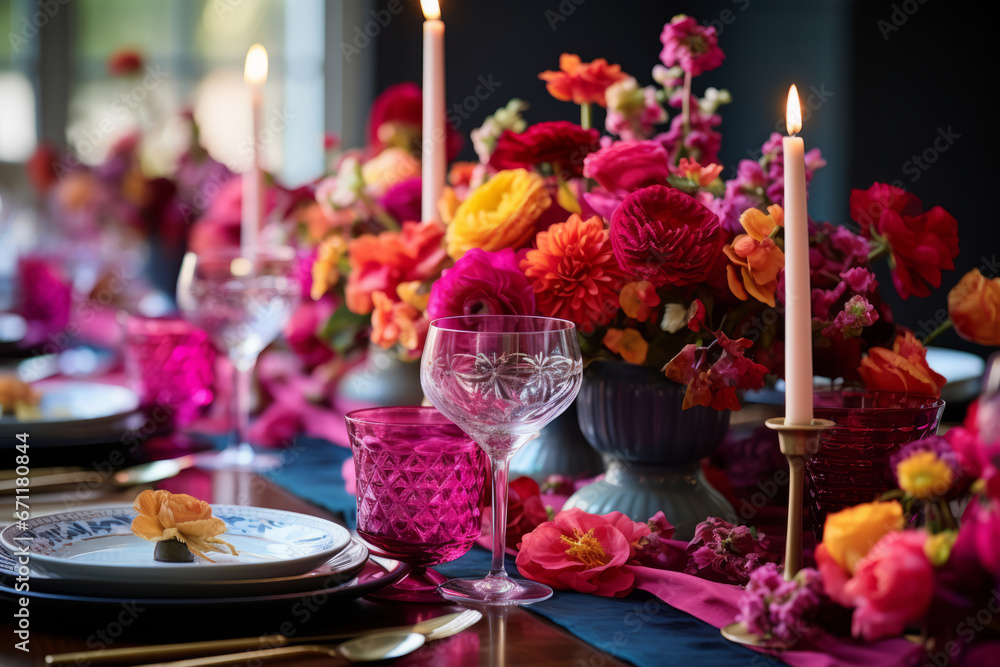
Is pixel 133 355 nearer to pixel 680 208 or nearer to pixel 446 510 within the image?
pixel 446 510

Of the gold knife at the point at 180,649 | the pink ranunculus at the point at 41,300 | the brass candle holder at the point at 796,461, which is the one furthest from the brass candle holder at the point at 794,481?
the pink ranunculus at the point at 41,300

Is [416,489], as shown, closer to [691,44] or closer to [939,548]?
[939,548]

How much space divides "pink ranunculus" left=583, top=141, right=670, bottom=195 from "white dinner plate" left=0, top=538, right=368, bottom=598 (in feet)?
1.28

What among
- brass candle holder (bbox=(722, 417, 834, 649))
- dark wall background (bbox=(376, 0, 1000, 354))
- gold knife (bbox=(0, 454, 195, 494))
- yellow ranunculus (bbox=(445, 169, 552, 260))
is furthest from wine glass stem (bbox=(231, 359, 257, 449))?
dark wall background (bbox=(376, 0, 1000, 354))

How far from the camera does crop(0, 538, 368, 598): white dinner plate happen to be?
59 cm

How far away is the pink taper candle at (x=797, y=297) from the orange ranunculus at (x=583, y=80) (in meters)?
0.38

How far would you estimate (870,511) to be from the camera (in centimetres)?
52

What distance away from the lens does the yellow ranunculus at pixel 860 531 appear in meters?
0.51

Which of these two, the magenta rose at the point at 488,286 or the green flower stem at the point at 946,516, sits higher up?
the magenta rose at the point at 488,286

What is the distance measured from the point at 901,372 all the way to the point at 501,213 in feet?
1.18

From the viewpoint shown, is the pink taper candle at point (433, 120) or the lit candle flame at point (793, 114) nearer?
the lit candle flame at point (793, 114)

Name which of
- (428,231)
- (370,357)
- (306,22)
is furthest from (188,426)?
(306,22)

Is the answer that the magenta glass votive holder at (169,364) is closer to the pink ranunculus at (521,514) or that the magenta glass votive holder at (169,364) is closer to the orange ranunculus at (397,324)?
the orange ranunculus at (397,324)

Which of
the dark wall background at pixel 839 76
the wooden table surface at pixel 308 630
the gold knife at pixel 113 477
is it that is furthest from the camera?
the dark wall background at pixel 839 76
